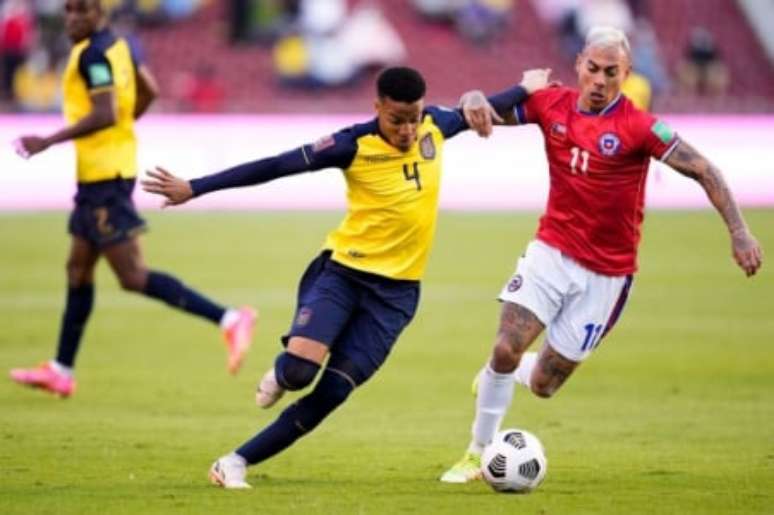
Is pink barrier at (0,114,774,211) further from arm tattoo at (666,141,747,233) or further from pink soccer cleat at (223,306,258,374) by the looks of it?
arm tattoo at (666,141,747,233)

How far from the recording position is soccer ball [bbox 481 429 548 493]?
9867 mm

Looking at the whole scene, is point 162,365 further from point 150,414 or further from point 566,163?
point 566,163

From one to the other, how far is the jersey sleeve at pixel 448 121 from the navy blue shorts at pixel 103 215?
4.24 meters

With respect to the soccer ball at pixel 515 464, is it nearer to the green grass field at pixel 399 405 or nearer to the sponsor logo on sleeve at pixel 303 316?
the green grass field at pixel 399 405

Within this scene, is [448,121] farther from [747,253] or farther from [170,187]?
[747,253]

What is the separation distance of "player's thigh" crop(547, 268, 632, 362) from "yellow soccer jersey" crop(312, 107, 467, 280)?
1005 mm

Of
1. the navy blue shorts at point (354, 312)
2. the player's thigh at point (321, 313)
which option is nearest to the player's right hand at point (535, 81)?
the navy blue shorts at point (354, 312)

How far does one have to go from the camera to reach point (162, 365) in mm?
16109

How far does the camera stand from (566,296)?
35.0ft


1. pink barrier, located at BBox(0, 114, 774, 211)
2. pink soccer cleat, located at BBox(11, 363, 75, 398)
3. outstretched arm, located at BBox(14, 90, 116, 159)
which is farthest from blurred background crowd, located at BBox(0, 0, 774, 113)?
outstretched arm, located at BBox(14, 90, 116, 159)

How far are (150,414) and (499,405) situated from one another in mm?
3640

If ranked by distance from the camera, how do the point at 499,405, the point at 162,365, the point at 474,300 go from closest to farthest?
the point at 499,405, the point at 162,365, the point at 474,300

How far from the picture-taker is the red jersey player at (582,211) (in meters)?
10.3

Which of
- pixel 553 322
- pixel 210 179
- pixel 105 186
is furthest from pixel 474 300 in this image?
pixel 210 179
